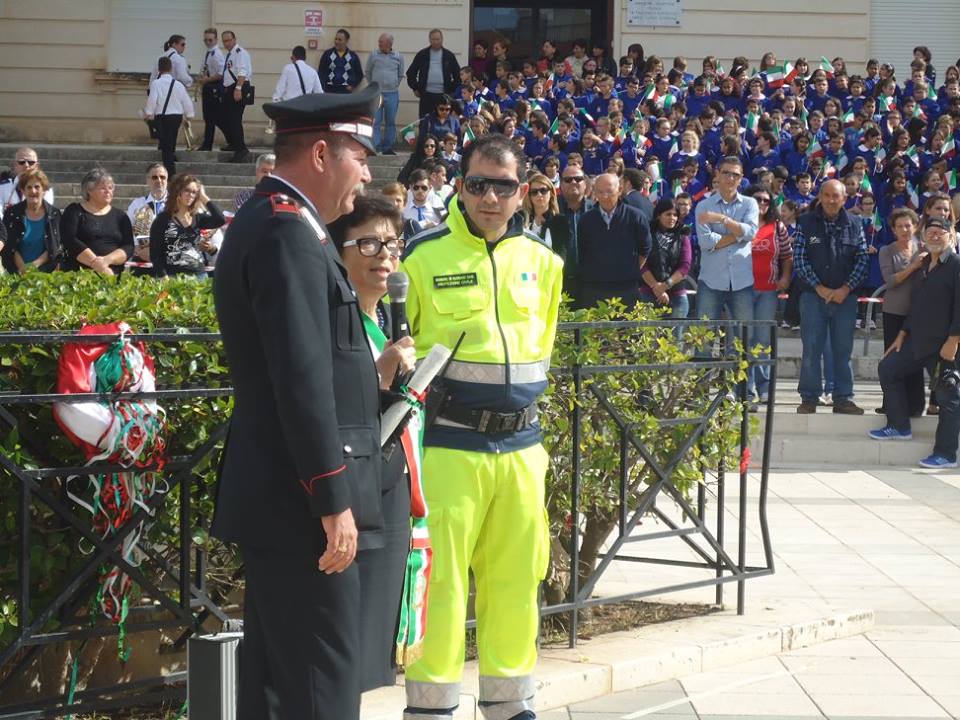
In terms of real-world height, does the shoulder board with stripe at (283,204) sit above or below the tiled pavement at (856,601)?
above

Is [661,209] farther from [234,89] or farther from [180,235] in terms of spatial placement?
[234,89]

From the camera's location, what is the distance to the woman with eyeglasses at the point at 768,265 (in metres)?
14.0

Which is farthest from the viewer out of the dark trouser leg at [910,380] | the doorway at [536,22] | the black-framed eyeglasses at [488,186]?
the doorway at [536,22]

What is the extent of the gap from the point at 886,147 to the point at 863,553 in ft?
41.9

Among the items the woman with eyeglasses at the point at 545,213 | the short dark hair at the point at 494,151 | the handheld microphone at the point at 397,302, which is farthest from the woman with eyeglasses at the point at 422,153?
the handheld microphone at the point at 397,302

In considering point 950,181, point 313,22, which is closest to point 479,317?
point 950,181

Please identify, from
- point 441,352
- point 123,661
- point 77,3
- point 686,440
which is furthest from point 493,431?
point 77,3

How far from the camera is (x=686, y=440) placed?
22.7ft

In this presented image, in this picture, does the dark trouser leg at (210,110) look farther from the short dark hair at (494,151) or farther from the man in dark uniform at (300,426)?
the man in dark uniform at (300,426)

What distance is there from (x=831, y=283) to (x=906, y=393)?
1.12m

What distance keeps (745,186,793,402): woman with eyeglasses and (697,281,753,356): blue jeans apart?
13 cm

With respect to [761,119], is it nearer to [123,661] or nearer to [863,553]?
[863,553]

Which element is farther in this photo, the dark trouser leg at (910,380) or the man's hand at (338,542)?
the dark trouser leg at (910,380)

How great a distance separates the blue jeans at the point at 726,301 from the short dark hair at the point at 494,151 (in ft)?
28.7
